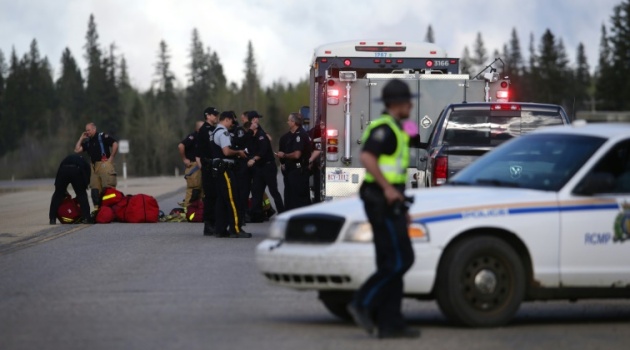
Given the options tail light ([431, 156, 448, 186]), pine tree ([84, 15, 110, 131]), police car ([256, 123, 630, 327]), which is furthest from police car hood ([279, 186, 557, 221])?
pine tree ([84, 15, 110, 131])

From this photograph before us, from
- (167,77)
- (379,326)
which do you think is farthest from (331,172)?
(167,77)

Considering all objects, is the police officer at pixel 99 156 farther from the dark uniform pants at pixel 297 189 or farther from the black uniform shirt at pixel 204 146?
the black uniform shirt at pixel 204 146

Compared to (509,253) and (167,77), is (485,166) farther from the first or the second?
(167,77)

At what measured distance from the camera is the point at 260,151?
954 inches

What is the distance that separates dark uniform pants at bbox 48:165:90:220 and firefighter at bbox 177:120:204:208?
5.75ft

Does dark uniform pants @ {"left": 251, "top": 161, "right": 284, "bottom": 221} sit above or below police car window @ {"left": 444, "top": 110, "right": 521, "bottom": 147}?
below

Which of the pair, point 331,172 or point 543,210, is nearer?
point 543,210

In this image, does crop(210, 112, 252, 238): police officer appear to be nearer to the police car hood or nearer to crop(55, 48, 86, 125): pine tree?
the police car hood

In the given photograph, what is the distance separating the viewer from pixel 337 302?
11.2m

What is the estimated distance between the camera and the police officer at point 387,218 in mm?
9930

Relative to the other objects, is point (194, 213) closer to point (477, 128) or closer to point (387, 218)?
point (477, 128)

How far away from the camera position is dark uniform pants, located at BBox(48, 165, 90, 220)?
25.4 meters

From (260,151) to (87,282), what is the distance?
9815 mm

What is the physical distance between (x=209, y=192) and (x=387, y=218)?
11.6m
